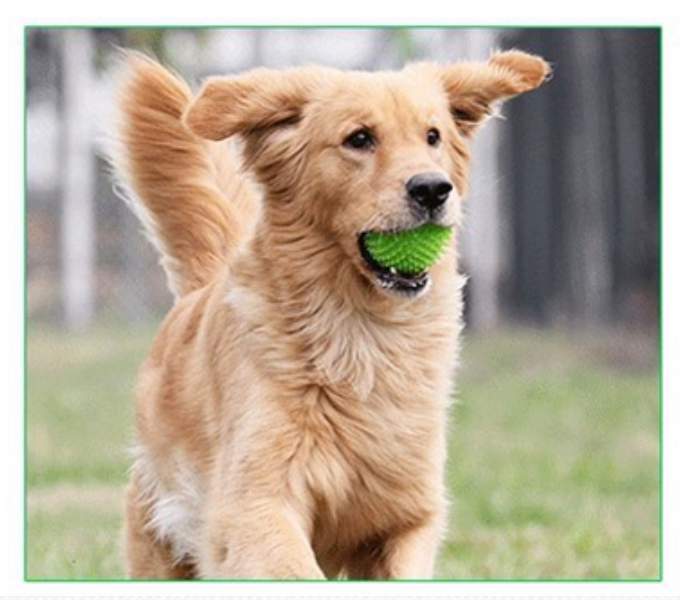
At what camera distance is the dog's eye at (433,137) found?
13.4 ft

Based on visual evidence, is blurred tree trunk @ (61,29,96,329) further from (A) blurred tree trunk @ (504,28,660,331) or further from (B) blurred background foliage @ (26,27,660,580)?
(A) blurred tree trunk @ (504,28,660,331)

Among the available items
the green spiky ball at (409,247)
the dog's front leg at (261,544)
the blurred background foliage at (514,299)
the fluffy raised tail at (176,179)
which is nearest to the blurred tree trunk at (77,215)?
the blurred background foliage at (514,299)

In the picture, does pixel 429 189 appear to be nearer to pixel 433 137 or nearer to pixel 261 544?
pixel 433 137

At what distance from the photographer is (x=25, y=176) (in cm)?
431

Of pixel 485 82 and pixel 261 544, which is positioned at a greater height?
pixel 485 82

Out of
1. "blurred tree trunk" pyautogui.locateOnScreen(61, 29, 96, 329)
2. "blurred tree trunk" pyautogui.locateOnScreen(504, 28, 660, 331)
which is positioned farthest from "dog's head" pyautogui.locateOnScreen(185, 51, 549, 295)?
"blurred tree trunk" pyautogui.locateOnScreen(504, 28, 660, 331)

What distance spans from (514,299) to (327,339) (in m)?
6.23

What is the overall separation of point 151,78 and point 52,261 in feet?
19.6

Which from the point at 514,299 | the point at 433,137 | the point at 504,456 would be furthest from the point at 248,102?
the point at 514,299

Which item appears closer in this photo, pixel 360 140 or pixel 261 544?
pixel 261 544

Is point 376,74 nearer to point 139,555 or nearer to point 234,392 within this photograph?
point 234,392

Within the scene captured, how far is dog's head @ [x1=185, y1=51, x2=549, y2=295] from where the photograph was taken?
3928 millimetres

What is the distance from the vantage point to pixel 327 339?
13.7 ft

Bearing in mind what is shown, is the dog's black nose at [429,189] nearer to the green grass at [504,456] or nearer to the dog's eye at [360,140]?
the dog's eye at [360,140]
